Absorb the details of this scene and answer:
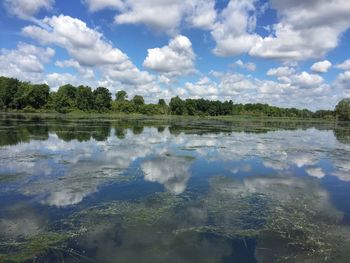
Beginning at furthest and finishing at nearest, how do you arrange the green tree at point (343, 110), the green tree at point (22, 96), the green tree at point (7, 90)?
1. the green tree at point (343, 110)
2. the green tree at point (22, 96)
3. the green tree at point (7, 90)

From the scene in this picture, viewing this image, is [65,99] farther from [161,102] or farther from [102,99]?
[161,102]

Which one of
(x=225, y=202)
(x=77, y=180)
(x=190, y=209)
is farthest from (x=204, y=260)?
(x=77, y=180)

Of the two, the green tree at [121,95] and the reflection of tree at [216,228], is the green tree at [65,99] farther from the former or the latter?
the reflection of tree at [216,228]

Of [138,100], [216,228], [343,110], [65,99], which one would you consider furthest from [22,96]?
[343,110]

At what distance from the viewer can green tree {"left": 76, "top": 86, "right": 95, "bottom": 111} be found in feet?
377

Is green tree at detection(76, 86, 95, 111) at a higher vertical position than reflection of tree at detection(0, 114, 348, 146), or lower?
higher

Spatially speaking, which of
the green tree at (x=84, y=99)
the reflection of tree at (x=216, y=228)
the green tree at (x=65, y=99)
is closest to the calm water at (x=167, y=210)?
the reflection of tree at (x=216, y=228)

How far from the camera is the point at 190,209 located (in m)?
10.0

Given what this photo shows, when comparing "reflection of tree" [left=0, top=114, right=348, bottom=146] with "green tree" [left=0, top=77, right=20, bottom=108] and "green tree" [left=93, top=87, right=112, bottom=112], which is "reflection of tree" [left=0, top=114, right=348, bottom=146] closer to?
"green tree" [left=0, top=77, right=20, bottom=108]

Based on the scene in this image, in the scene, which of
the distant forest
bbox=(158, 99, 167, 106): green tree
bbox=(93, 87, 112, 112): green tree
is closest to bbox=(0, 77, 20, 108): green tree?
the distant forest

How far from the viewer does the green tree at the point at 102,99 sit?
4680 inches

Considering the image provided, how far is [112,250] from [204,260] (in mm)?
2004

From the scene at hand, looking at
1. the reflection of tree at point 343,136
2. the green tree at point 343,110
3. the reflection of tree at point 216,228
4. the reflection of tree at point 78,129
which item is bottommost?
the reflection of tree at point 343,136

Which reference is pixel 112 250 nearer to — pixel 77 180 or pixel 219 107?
pixel 77 180
